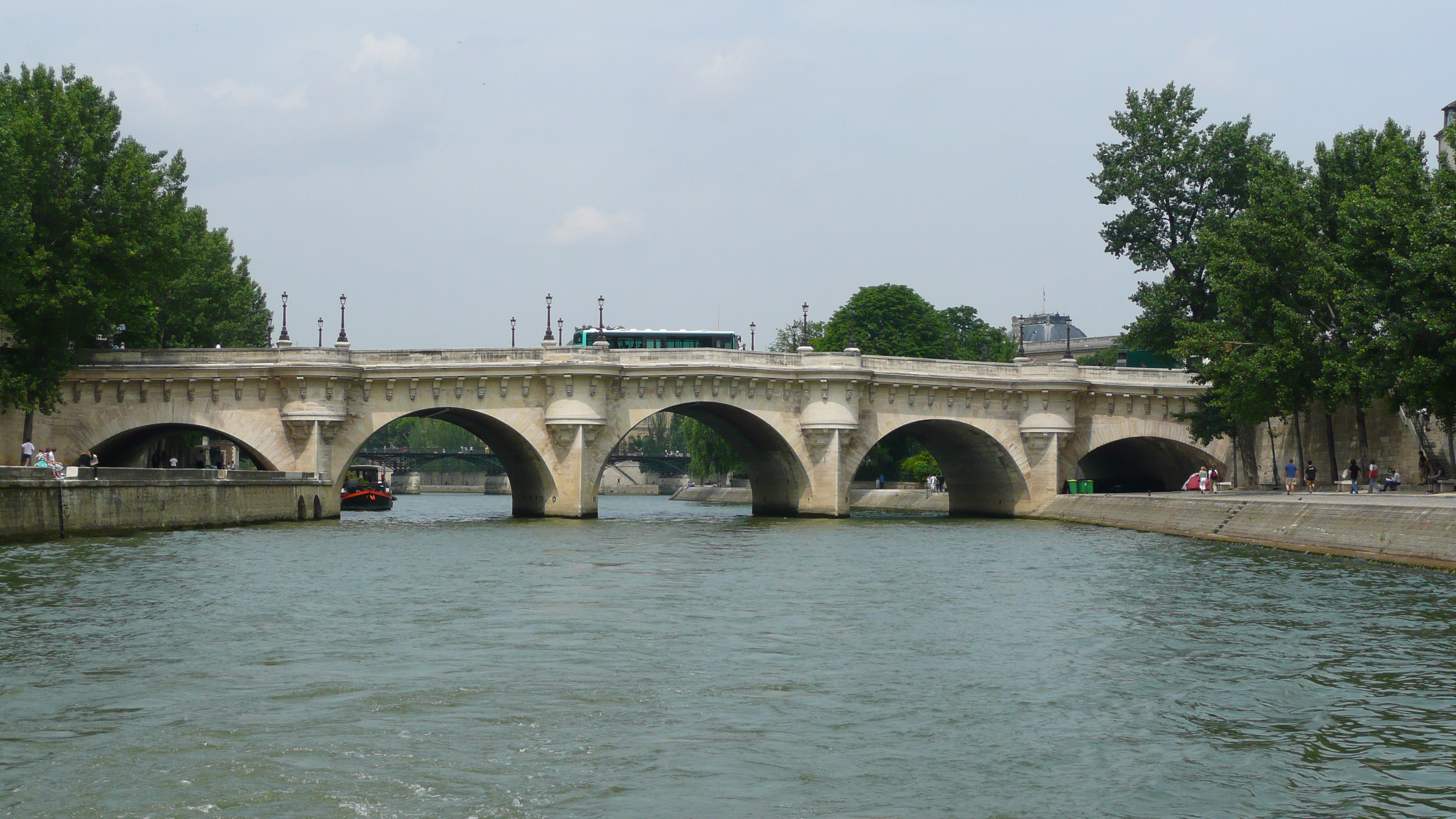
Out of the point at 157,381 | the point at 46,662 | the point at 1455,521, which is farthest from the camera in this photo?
the point at 157,381

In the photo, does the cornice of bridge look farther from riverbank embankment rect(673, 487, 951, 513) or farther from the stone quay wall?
riverbank embankment rect(673, 487, 951, 513)

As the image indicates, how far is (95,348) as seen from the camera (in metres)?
59.3

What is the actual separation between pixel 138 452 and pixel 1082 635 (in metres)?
55.5

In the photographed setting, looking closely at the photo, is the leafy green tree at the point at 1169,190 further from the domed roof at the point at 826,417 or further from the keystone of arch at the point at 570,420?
the keystone of arch at the point at 570,420

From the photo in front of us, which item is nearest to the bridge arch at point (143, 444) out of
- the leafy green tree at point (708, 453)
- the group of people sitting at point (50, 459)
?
the group of people sitting at point (50, 459)

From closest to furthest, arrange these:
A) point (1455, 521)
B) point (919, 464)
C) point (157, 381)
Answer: point (1455, 521) → point (157, 381) → point (919, 464)

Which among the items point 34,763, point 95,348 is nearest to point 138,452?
point 95,348

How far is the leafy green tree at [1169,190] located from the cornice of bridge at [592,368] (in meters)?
3.84

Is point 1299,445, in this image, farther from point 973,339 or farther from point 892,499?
point 973,339

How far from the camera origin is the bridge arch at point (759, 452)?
62.3 m

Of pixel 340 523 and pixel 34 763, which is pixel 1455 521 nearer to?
pixel 34 763

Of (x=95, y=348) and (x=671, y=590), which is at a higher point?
(x=95, y=348)

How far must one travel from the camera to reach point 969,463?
71938 mm

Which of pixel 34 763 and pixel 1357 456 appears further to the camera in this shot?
pixel 1357 456
